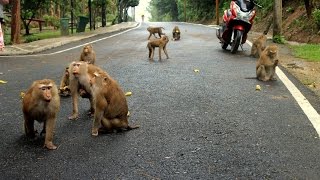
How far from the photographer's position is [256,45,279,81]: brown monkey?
905cm

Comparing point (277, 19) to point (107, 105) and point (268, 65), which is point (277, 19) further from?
point (107, 105)

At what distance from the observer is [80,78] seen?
6.14 m

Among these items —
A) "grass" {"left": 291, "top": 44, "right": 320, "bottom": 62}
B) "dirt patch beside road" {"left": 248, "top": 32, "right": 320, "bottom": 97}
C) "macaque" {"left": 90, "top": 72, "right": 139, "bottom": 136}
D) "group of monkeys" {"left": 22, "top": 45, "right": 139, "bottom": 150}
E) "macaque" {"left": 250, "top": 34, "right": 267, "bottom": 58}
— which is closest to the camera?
"group of monkeys" {"left": 22, "top": 45, "right": 139, "bottom": 150}

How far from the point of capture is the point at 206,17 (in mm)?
52125

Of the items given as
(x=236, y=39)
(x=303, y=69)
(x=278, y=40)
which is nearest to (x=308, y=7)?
(x=278, y=40)

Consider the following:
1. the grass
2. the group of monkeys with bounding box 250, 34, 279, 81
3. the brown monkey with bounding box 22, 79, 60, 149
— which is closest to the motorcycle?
the grass

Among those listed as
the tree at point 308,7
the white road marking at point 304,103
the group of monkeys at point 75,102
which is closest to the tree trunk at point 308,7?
the tree at point 308,7

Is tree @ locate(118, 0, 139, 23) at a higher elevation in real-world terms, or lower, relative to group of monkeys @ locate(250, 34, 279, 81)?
higher

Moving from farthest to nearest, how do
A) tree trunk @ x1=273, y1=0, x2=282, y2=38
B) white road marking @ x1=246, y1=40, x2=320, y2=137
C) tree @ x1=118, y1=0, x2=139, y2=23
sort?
tree @ x1=118, y1=0, x2=139, y2=23 → tree trunk @ x1=273, y1=0, x2=282, y2=38 → white road marking @ x1=246, y1=40, x2=320, y2=137

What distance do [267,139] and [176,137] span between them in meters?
1.00

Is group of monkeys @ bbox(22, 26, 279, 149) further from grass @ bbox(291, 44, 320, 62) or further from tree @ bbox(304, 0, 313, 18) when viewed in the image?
tree @ bbox(304, 0, 313, 18)

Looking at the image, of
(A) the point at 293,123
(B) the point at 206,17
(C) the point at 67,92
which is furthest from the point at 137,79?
(B) the point at 206,17

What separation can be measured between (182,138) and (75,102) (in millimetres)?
1764

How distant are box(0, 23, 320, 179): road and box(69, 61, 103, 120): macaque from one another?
22 cm
